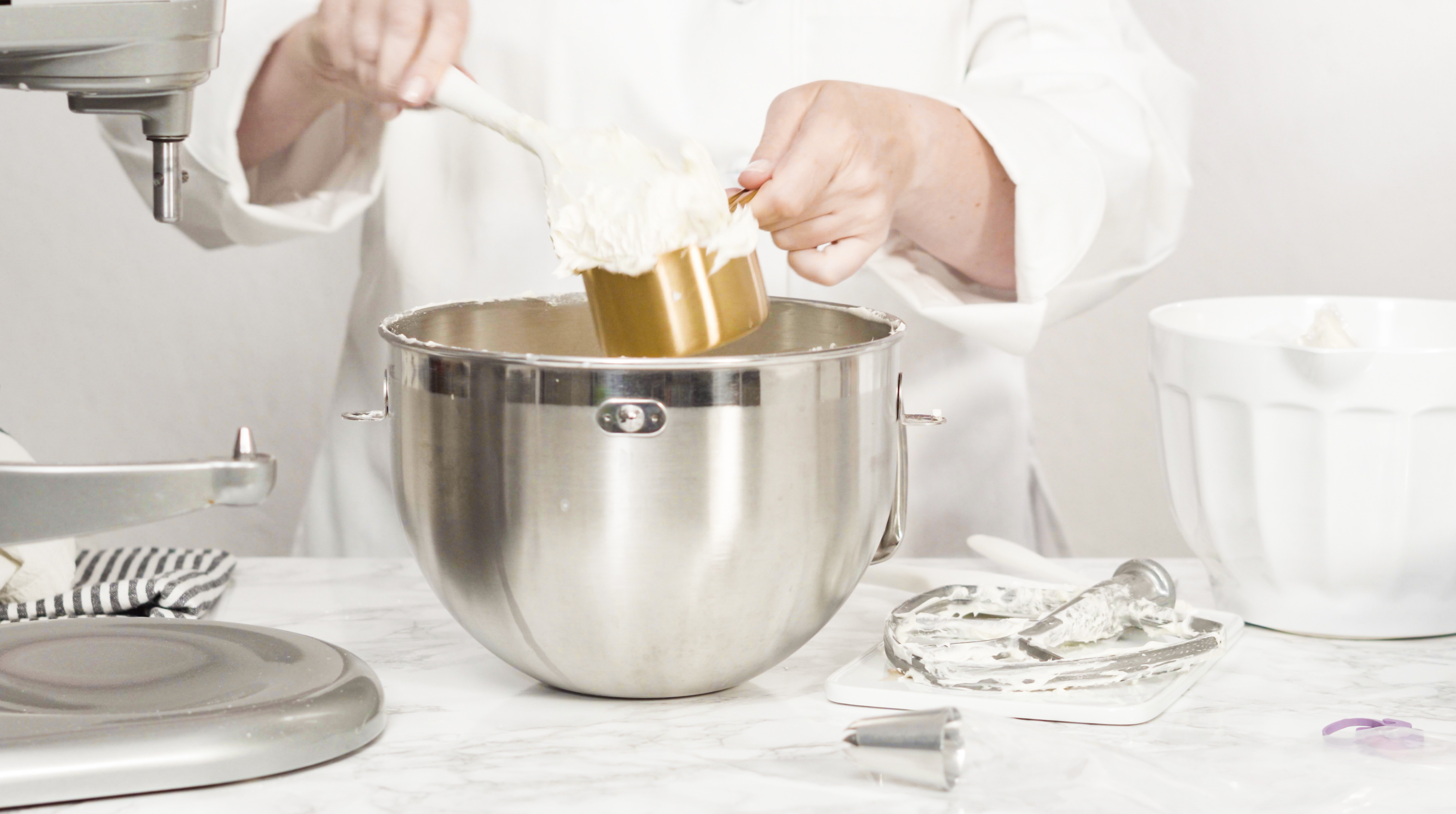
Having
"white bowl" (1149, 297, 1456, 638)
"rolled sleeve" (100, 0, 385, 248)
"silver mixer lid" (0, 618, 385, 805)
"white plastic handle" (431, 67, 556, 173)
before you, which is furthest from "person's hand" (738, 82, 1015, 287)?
"rolled sleeve" (100, 0, 385, 248)

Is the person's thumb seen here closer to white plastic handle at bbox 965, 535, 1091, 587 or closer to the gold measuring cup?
the gold measuring cup

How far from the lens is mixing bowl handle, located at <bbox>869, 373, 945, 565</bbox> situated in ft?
1.91

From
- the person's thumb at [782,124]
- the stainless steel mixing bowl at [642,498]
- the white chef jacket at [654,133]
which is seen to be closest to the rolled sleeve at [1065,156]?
the white chef jacket at [654,133]

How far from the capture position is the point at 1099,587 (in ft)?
2.00

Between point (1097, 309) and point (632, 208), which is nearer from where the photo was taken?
point (632, 208)

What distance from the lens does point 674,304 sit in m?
0.59

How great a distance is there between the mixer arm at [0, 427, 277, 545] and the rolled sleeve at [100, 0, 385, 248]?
565 millimetres

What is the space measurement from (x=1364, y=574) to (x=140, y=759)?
1.74 ft

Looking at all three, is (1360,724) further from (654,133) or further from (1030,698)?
(654,133)

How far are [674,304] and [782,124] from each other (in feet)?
0.75

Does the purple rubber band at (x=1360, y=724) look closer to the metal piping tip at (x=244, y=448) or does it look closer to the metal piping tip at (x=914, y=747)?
the metal piping tip at (x=914, y=747)

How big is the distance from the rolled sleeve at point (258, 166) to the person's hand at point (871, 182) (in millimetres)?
422

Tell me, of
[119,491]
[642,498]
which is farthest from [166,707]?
[642,498]

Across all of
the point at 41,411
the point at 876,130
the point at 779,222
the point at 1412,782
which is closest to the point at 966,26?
the point at 876,130
